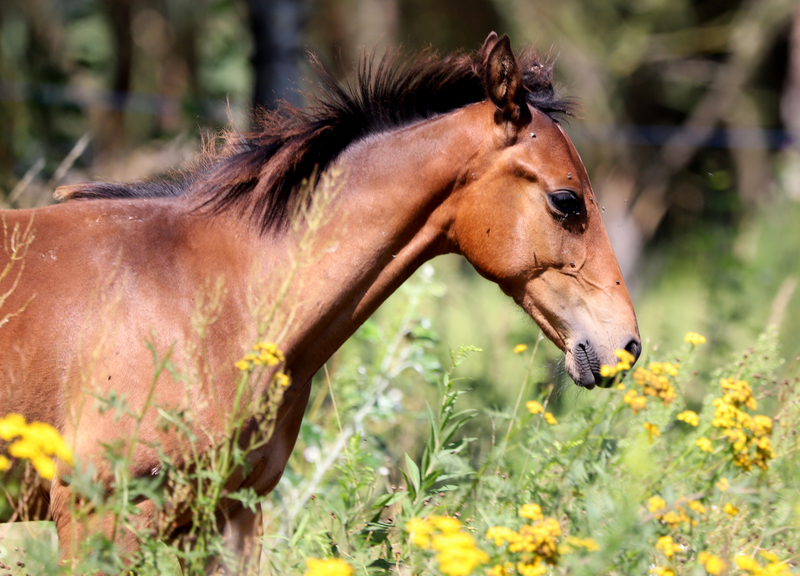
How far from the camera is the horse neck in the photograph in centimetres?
249

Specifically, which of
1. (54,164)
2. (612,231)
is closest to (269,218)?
(54,164)

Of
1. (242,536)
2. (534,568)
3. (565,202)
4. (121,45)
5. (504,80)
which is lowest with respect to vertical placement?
(121,45)

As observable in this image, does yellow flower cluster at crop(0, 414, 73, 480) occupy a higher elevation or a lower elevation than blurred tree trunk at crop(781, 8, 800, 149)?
lower

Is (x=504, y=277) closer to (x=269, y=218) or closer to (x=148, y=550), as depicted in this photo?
(x=269, y=218)

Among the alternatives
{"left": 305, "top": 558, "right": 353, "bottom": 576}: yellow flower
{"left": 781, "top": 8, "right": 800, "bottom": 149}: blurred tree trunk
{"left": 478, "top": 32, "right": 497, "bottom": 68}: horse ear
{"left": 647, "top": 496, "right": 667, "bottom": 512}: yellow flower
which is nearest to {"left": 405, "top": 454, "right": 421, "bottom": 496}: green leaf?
{"left": 305, "top": 558, "right": 353, "bottom": 576}: yellow flower

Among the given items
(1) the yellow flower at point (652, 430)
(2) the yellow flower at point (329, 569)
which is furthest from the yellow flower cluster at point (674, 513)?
(2) the yellow flower at point (329, 569)

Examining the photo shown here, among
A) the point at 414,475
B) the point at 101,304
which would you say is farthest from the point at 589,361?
Result: the point at 101,304

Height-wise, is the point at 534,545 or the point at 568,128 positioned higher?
the point at 568,128

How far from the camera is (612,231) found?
11.0 meters

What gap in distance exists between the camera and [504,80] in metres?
2.55

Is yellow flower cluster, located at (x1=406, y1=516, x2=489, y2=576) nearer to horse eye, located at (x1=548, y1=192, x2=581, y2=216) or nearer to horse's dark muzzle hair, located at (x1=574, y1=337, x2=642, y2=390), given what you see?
horse's dark muzzle hair, located at (x1=574, y1=337, x2=642, y2=390)

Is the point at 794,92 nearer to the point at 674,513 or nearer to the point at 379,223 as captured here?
the point at 379,223

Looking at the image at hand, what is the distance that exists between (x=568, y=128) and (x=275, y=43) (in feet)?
13.8

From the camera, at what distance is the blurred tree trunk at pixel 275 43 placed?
4895 mm
